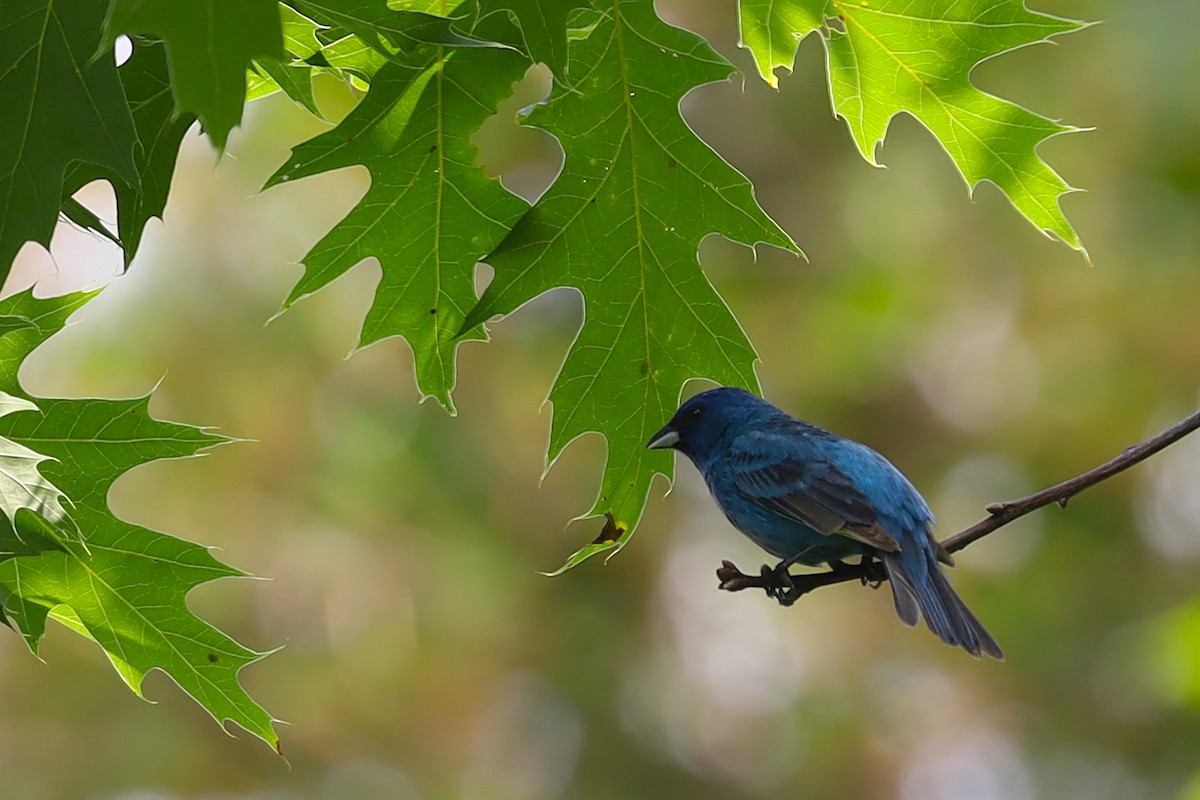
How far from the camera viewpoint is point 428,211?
2855 millimetres

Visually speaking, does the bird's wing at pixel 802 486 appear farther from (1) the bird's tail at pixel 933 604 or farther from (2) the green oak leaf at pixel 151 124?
(2) the green oak leaf at pixel 151 124

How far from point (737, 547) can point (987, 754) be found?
272cm

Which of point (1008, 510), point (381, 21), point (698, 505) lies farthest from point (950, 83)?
point (698, 505)

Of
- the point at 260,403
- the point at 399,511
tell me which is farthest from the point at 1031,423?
the point at 260,403

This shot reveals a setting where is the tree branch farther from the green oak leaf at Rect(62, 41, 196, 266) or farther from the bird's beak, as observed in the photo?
the green oak leaf at Rect(62, 41, 196, 266)

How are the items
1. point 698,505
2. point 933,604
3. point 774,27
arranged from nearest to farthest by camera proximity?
point 774,27, point 933,604, point 698,505

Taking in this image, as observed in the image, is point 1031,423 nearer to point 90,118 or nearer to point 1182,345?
point 1182,345

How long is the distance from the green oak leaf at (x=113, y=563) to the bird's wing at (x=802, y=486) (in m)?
1.66

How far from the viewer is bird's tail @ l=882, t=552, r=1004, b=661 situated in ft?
10.6

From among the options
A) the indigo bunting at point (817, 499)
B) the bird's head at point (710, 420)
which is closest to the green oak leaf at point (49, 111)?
the indigo bunting at point (817, 499)

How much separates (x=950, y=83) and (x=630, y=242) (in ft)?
2.58

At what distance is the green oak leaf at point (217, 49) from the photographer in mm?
1638

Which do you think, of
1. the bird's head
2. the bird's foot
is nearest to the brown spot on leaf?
the bird's foot

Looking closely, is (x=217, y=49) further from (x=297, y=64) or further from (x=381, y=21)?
(x=297, y=64)
